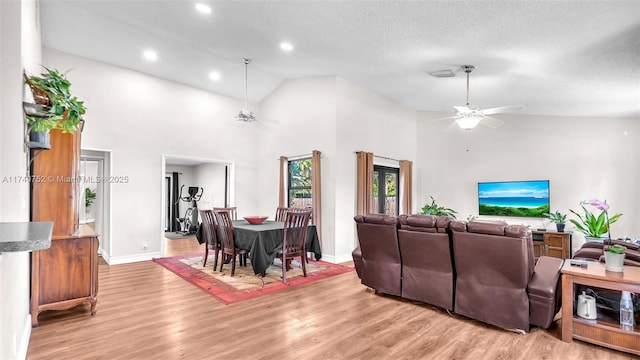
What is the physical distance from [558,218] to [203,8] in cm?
702

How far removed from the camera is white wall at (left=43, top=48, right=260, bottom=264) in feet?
18.3

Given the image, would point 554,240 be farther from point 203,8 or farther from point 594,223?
point 203,8

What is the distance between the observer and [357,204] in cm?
Answer: 618

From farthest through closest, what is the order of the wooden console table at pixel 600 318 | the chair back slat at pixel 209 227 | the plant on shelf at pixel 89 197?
1. the plant on shelf at pixel 89 197
2. the chair back slat at pixel 209 227
3. the wooden console table at pixel 600 318

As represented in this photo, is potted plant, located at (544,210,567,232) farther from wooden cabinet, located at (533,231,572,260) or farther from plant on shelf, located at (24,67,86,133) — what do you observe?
plant on shelf, located at (24,67,86,133)

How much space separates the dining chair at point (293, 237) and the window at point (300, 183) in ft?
5.73

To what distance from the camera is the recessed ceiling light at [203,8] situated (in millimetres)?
3961

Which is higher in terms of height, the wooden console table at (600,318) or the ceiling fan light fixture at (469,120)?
the ceiling fan light fixture at (469,120)

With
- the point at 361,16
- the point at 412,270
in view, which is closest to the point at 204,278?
the point at 412,270

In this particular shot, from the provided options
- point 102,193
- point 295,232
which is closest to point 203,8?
point 295,232

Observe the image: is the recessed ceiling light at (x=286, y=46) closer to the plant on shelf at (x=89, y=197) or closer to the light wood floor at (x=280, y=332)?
the light wood floor at (x=280, y=332)

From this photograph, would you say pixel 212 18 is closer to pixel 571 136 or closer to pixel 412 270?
pixel 412 270

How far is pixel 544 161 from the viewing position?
630 cm

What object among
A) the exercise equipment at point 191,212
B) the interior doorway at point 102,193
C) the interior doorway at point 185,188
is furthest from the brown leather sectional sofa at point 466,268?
the exercise equipment at point 191,212
